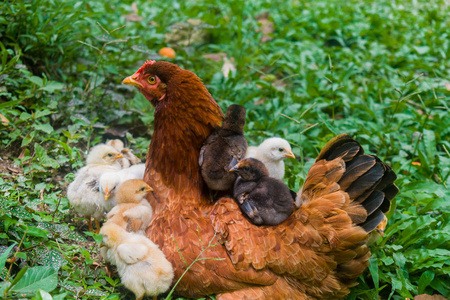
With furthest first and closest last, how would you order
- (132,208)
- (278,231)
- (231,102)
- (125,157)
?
(231,102) → (125,157) → (132,208) → (278,231)

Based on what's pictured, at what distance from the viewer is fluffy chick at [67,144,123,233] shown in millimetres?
3037

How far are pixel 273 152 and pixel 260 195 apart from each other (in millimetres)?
691

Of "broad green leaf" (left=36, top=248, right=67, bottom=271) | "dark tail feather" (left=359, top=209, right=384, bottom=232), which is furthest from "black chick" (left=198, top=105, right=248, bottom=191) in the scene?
"broad green leaf" (left=36, top=248, right=67, bottom=271)

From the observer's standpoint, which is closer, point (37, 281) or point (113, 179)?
point (37, 281)

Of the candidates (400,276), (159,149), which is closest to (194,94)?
(159,149)

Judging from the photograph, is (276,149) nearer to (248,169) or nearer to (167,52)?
(248,169)

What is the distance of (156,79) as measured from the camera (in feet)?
9.32

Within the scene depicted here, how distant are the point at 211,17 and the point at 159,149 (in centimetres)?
460

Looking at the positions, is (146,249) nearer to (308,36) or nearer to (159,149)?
(159,149)

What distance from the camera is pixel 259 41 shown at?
6.55 m

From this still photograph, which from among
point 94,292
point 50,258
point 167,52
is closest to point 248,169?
point 94,292

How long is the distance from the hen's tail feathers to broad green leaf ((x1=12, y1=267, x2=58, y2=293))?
1802 millimetres

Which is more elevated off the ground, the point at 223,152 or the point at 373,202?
the point at 223,152

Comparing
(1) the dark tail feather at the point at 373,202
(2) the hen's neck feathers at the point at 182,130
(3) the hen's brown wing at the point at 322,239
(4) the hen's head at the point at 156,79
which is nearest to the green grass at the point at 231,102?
(3) the hen's brown wing at the point at 322,239
